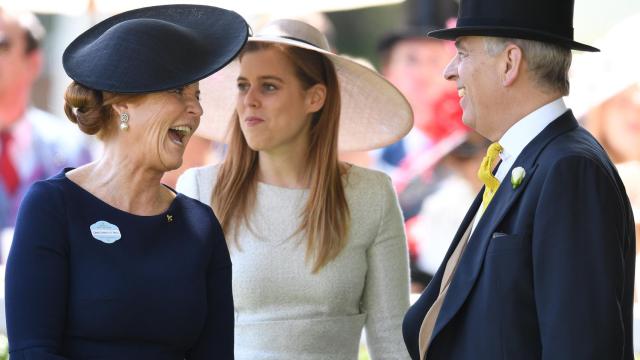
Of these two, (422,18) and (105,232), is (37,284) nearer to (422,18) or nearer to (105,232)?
(105,232)

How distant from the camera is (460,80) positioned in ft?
8.95

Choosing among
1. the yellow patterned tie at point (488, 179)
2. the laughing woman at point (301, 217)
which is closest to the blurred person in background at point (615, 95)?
the laughing woman at point (301, 217)

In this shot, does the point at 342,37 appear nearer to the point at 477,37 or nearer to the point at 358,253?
the point at 358,253

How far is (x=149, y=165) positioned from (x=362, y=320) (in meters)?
1.10

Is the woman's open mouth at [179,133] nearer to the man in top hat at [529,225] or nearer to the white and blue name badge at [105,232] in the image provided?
the white and blue name badge at [105,232]

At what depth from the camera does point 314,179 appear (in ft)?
11.5

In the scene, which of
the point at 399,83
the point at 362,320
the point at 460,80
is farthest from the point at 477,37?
the point at 399,83

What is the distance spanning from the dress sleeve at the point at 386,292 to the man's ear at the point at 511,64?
984 millimetres

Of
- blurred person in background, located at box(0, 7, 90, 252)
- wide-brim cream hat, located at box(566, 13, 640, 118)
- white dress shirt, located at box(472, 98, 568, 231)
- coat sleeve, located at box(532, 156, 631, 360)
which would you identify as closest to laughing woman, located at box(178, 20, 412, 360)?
white dress shirt, located at box(472, 98, 568, 231)

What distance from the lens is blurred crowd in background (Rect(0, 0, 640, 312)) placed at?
6.23 metres

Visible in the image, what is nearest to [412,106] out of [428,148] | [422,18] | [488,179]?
[428,148]

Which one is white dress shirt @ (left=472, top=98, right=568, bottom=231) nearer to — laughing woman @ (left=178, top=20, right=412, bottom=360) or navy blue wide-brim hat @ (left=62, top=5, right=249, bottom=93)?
navy blue wide-brim hat @ (left=62, top=5, right=249, bottom=93)

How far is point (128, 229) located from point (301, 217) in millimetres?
981

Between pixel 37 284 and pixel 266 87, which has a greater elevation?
pixel 266 87
